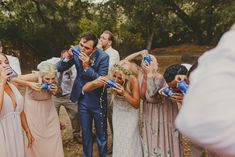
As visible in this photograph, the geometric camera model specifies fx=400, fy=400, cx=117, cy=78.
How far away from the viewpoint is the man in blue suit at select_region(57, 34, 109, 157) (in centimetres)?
538

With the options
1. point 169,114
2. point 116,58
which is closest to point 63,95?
point 116,58

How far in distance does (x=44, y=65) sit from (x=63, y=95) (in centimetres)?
166

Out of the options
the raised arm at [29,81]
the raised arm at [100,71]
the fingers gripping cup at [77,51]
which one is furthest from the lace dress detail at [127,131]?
the raised arm at [29,81]

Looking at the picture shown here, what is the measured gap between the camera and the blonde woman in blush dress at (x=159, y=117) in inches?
177

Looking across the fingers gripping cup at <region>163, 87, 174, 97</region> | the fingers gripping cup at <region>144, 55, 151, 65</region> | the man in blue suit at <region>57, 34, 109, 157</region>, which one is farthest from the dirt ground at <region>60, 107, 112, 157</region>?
the fingers gripping cup at <region>163, 87, 174, 97</region>

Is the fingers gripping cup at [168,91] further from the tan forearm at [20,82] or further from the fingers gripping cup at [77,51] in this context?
the tan forearm at [20,82]

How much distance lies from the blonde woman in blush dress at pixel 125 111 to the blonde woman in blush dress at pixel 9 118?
123cm

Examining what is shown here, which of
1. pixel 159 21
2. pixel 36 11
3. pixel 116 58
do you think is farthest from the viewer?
pixel 159 21

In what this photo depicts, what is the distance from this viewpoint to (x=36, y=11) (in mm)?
19297

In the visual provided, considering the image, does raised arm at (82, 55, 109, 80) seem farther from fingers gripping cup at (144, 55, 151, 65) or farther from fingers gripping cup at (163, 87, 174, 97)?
fingers gripping cup at (163, 87, 174, 97)

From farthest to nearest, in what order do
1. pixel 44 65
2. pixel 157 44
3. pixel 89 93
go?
1. pixel 157 44
2. pixel 89 93
3. pixel 44 65

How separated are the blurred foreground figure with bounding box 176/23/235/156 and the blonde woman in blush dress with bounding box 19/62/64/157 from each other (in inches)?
174

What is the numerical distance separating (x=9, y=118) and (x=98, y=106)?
→ 1710 millimetres

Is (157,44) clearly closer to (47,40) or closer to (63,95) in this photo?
(47,40)
